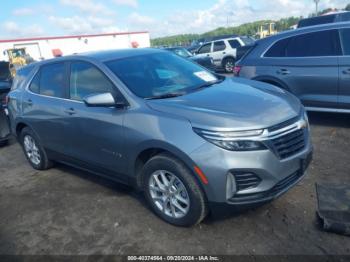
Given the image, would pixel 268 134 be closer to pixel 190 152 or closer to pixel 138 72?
pixel 190 152

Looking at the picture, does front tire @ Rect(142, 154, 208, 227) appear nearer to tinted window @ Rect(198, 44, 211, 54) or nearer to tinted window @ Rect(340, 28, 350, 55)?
tinted window @ Rect(340, 28, 350, 55)

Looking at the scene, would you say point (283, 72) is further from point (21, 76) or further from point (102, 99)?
point (21, 76)

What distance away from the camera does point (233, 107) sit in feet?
10.4

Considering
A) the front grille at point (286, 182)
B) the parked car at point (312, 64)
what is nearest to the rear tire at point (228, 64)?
the parked car at point (312, 64)

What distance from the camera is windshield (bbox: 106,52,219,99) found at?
3.67 metres

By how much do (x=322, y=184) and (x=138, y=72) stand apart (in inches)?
101

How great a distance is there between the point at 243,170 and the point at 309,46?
4.02m

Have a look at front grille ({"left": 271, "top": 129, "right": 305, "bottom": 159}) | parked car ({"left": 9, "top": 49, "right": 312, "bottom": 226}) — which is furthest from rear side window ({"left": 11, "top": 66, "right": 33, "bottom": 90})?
front grille ({"left": 271, "top": 129, "right": 305, "bottom": 159})

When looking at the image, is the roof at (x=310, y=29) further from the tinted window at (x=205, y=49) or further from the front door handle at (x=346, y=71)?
the tinted window at (x=205, y=49)

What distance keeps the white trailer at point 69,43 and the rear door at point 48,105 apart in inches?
1091

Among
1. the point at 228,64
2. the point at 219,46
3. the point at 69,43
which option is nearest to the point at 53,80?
the point at 228,64

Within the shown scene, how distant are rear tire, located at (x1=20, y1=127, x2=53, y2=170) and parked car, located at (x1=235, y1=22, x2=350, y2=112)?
162 inches

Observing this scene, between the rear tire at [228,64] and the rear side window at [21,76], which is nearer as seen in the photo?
the rear side window at [21,76]

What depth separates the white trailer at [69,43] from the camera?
123 ft
